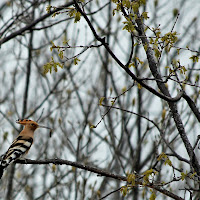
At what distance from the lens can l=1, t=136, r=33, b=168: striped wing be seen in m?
5.27

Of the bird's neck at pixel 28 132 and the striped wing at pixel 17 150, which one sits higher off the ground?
the bird's neck at pixel 28 132

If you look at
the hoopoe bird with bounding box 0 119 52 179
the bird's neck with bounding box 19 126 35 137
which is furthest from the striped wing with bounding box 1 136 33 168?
the bird's neck with bounding box 19 126 35 137

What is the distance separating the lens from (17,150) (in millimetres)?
5617

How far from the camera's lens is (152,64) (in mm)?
3748

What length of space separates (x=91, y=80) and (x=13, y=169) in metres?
2.91

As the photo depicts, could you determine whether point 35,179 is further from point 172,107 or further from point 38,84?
point 172,107

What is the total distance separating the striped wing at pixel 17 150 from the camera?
5.27m

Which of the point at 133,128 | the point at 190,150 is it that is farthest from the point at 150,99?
the point at 190,150

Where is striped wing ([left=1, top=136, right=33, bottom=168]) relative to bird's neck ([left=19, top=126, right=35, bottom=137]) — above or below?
below

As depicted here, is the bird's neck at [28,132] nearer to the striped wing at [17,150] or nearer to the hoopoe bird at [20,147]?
the hoopoe bird at [20,147]

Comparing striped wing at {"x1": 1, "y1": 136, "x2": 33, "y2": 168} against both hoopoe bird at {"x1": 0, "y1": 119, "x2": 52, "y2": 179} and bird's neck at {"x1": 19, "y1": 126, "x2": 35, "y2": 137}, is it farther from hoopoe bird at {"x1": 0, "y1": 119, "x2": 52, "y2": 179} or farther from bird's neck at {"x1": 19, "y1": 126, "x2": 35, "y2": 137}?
bird's neck at {"x1": 19, "y1": 126, "x2": 35, "y2": 137}

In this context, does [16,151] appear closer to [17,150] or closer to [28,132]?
[17,150]

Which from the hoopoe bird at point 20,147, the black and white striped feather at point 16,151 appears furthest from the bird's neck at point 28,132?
the black and white striped feather at point 16,151

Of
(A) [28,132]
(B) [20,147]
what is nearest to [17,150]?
(B) [20,147]
